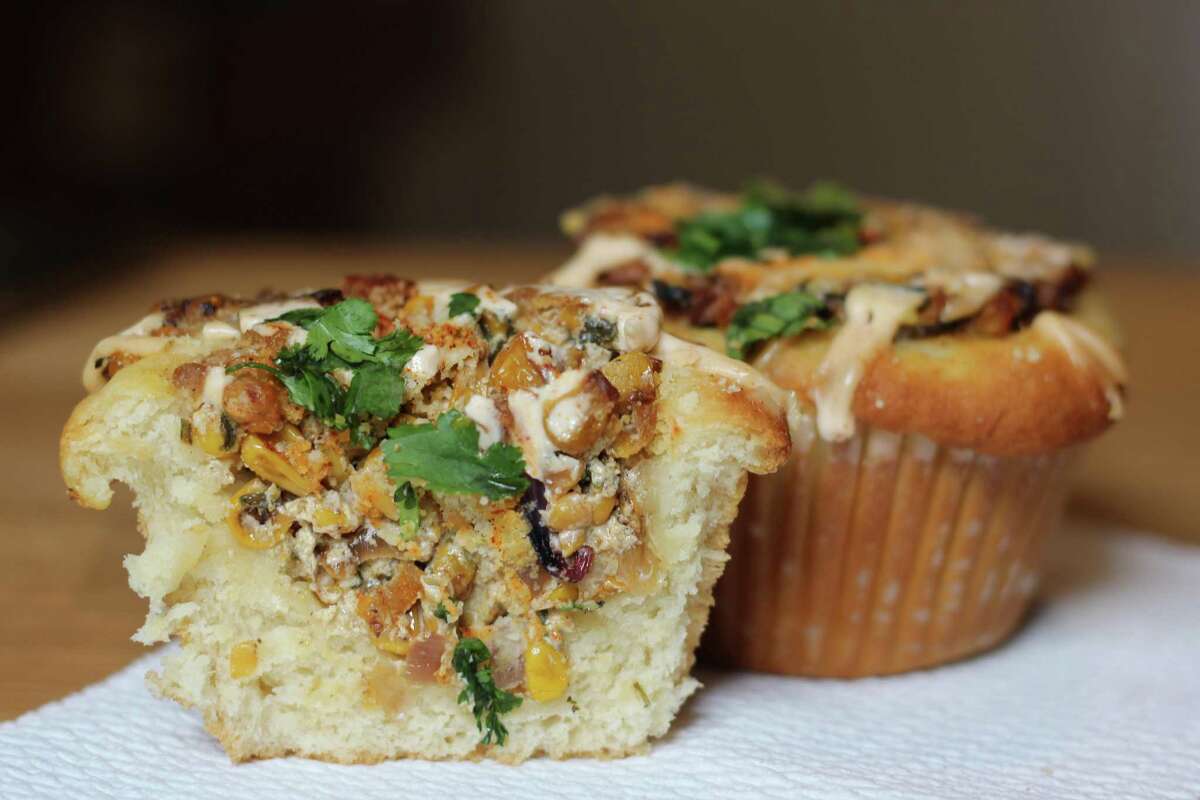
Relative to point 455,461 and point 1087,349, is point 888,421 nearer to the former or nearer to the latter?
point 1087,349

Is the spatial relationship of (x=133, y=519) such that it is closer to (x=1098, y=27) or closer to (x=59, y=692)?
(x=59, y=692)

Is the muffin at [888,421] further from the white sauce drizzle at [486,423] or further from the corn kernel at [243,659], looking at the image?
the corn kernel at [243,659]

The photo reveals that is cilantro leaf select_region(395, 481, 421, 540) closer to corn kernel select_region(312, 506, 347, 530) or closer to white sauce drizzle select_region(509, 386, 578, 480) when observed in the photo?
corn kernel select_region(312, 506, 347, 530)

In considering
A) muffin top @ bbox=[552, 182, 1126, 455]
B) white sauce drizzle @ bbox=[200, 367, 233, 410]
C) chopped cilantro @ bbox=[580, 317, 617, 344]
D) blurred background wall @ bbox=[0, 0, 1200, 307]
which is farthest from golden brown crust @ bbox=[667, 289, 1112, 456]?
blurred background wall @ bbox=[0, 0, 1200, 307]

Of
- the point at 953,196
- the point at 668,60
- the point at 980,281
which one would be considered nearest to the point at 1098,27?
the point at 953,196

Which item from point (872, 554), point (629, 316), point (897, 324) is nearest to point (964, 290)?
point (897, 324)

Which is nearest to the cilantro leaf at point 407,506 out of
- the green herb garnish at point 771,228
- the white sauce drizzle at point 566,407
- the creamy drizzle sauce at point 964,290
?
the white sauce drizzle at point 566,407

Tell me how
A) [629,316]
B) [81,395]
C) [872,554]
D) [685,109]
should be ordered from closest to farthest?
[629,316] < [872,554] < [81,395] < [685,109]
